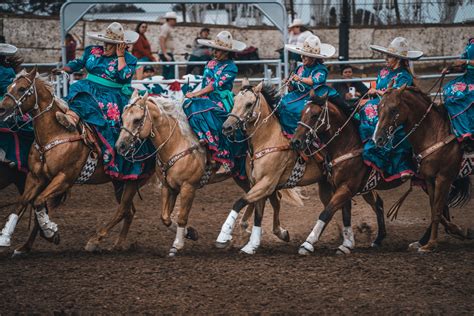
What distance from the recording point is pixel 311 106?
341 inches

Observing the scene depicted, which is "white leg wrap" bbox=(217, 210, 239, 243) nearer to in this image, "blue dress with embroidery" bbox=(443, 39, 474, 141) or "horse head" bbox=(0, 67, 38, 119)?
"horse head" bbox=(0, 67, 38, 119)

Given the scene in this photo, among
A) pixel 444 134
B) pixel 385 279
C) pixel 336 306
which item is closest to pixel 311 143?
pixel 444 134

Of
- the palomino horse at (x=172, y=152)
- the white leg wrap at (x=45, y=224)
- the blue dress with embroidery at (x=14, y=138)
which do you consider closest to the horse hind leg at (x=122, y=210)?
the palomino horse at (x=172, y=152)

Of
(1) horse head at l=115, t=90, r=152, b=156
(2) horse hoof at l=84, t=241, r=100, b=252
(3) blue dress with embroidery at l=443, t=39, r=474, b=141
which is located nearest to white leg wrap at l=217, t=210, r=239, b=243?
(1) horse head at l=115, t=90, r=152, b=156

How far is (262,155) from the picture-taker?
29.2 ft

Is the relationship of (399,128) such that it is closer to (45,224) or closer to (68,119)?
(68,119)

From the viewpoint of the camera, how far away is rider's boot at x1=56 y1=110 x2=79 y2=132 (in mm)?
8734

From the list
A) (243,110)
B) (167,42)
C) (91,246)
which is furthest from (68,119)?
(167,42)

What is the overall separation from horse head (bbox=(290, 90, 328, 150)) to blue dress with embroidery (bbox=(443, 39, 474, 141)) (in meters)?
1.35

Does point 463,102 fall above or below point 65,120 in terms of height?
above

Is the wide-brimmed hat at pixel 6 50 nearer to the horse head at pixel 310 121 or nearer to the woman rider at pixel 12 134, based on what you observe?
the woman rider at pixel 12 134

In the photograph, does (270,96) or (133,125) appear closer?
(133,125)

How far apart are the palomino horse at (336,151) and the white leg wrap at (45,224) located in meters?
2.60

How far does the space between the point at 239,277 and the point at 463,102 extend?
10.4 ft
